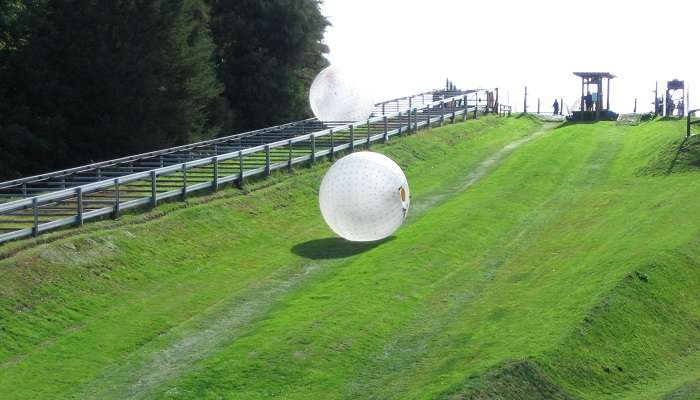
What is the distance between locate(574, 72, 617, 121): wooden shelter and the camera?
6172 cm

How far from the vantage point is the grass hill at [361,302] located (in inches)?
717

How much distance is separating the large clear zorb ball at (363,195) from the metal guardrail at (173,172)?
533cm

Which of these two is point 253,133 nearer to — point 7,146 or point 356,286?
point 7,146

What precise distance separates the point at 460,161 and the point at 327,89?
668 centimetres

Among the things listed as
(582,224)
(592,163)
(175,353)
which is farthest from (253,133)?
(175,353)

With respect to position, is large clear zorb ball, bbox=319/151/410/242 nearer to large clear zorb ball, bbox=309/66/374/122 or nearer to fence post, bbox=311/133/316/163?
fence post, bbox=311/133/316/163

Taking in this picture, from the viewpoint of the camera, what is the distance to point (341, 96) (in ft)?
149

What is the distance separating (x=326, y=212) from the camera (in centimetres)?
2683

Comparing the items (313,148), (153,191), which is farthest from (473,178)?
(153,191)

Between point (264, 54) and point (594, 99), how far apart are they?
20.3 meters

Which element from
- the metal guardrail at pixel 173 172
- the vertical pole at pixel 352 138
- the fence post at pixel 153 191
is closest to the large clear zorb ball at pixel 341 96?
the metal guardrail at pixel 173 172

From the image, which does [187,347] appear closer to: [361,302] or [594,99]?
[361,302]

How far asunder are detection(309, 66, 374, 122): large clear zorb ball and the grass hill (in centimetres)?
1169

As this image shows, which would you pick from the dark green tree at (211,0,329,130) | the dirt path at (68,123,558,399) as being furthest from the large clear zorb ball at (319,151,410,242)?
the dark green tree at (211,0,329,130)
